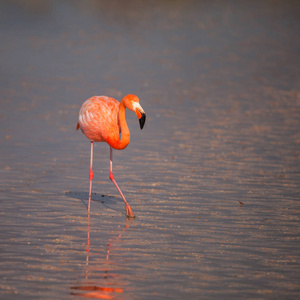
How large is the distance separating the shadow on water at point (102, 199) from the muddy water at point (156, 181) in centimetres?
3

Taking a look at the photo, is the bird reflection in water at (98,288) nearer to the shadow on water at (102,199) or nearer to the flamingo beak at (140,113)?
the flamingo beak at (140,113)

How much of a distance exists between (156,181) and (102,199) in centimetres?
111

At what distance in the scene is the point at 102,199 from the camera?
8594 millimetres

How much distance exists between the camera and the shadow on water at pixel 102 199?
825cm

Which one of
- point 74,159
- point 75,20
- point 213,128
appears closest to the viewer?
point 74,159

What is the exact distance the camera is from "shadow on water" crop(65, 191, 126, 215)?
8.25m

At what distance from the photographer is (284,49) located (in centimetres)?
2833

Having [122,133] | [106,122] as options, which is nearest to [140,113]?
[122,133]

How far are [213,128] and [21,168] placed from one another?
15.0 ft

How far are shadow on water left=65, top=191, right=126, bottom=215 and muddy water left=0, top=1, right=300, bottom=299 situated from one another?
3 centimetres

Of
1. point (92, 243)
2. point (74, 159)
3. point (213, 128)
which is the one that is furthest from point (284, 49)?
point (92, 243)

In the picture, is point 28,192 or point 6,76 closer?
point 28,192

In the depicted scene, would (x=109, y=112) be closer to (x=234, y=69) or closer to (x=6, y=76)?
(x=6, y=76)

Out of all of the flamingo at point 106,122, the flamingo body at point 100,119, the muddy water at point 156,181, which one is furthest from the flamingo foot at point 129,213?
the flamingo body at point 100,119
